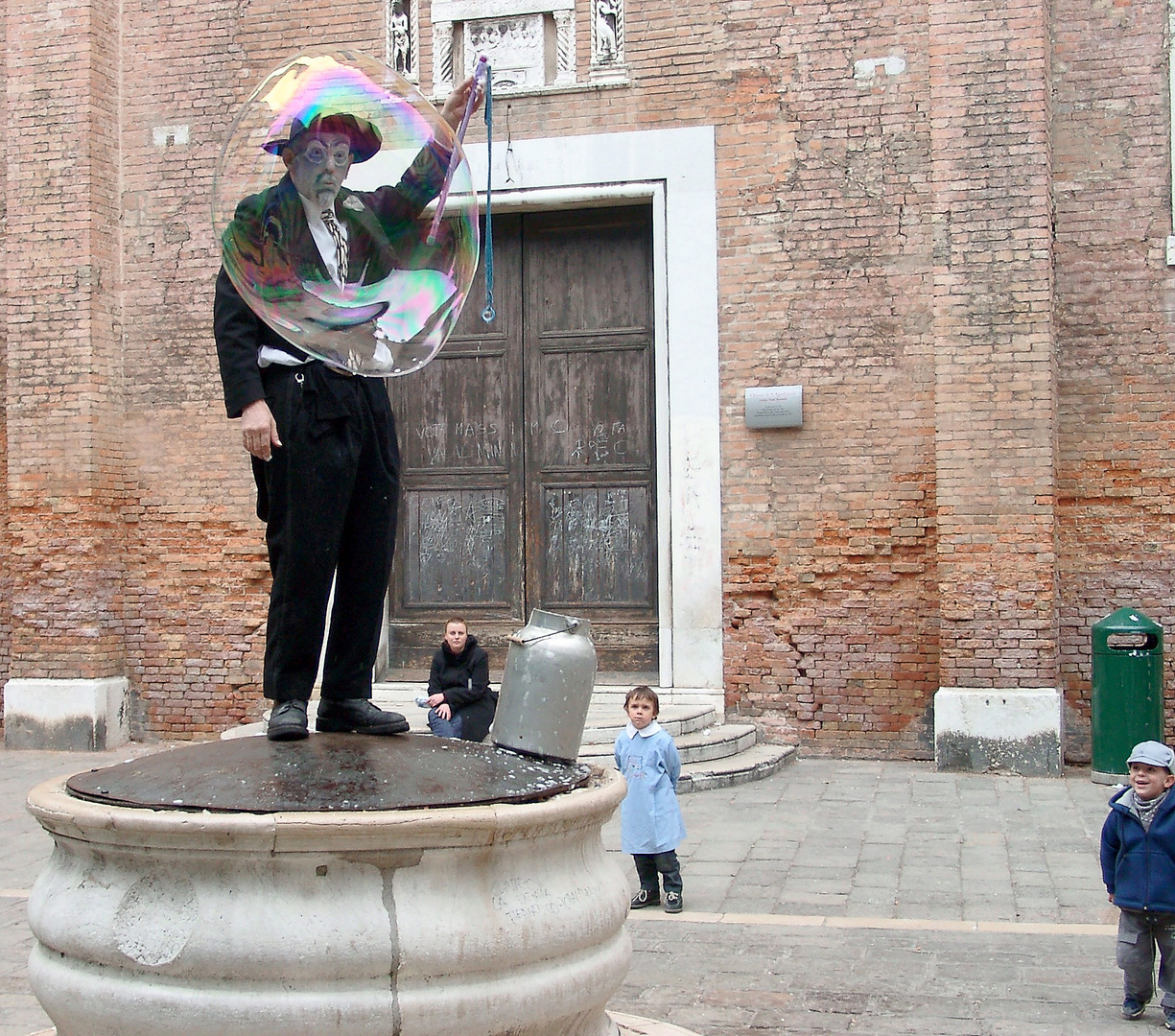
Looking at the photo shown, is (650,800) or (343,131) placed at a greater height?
(343,131)

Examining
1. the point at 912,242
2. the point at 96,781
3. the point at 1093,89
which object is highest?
the point at 1093,89

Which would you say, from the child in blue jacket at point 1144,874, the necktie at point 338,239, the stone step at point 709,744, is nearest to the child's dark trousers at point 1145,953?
the child in blue jacket at point 1144,874

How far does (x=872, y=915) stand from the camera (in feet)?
21.4

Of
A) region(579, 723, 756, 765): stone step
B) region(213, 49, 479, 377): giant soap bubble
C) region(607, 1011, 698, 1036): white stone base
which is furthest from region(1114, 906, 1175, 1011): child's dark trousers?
region(579, 723, 756, 765): stone step

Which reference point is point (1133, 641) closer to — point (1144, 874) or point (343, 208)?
point (1144, 874)

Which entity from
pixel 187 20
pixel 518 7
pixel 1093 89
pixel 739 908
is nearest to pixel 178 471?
pixel 187 20

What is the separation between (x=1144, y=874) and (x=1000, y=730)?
15.7 ft

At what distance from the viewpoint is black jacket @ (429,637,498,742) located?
830 centimetres

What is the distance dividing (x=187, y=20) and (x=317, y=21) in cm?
122

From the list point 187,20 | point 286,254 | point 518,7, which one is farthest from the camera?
point 187,20

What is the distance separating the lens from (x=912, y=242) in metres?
10.7

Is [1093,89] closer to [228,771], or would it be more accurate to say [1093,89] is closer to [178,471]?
[178,471]

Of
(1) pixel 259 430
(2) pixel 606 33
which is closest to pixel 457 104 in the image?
(1) pixel 259 430

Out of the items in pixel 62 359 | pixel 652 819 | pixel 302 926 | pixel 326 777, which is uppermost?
pixel 62 359
